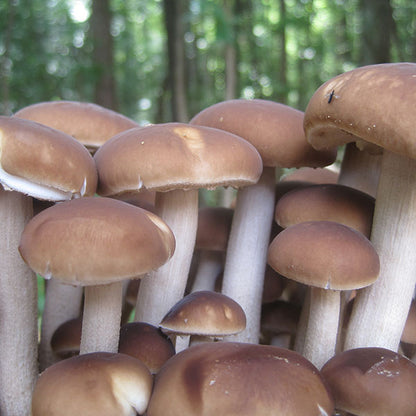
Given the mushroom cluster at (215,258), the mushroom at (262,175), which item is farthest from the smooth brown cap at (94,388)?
the mushroom at (262,175)

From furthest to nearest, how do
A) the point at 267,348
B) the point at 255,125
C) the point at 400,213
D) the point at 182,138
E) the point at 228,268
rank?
the point at 228,268, the point at 255,125, the point at 400,213, the point at 182,138, the point at 267,348

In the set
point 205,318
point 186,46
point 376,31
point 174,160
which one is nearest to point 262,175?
point 174,160

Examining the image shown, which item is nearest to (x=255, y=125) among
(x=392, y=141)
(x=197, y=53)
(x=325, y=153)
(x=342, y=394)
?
(x=325, y=153)

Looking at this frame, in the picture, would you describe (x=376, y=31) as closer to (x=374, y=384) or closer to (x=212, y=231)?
(x=212, y=231)

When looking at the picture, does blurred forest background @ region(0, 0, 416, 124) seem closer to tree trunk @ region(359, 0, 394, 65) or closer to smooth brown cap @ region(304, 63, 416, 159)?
tree trunk @ region(359, 0, 394, 65)

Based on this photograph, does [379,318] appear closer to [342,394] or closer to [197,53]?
[342,394]

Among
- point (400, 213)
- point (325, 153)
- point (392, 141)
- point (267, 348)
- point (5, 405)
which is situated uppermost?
point (392, 141)
